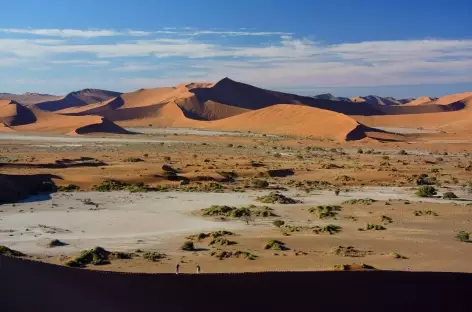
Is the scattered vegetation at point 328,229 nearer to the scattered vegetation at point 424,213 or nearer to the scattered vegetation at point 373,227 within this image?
the scattered vegetation at point 373,227

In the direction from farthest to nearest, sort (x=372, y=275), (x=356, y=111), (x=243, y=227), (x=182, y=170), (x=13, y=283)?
(x=356, y=111), (x=182, y=170), (x=243, y=227), (x=372, y=275), (x=13, y=283)

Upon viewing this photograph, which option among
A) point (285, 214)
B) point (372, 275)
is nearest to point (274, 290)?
point (372, 275)

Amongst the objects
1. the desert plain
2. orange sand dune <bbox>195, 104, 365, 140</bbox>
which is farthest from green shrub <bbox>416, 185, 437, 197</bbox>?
orange sand dune <bbox>195, 104, 365, 140</bbox>

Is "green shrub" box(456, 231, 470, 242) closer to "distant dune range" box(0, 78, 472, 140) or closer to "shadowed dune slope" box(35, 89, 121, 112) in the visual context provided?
"distant dune range" box(0, 78, 472, 140)

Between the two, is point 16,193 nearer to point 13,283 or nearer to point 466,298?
point 13,283

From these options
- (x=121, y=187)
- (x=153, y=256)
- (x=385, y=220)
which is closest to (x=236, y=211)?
(x=385, y=220)

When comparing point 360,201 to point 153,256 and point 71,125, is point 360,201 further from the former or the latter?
point 71,125
